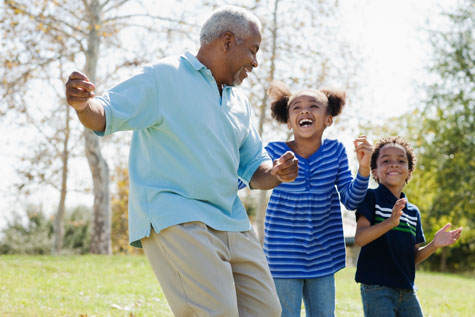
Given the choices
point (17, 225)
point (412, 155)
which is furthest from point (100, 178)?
point (412, 155)

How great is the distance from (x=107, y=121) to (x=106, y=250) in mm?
13880

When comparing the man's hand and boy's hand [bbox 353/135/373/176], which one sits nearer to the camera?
the man's hand

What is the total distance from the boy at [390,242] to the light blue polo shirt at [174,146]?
127 centimetres

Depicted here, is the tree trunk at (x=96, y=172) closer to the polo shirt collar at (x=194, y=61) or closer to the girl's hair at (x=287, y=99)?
the girl's hair at (x=287, y=99)

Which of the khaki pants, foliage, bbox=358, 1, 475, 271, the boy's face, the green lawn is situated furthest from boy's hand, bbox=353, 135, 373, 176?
foliage, bbox=358, 1, 475, 271

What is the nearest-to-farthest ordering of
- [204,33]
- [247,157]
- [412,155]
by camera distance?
[204,33] → [247,157] → [412,155]

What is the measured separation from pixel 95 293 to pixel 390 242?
4.48m

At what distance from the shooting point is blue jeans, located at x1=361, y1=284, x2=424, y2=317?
3.78 m

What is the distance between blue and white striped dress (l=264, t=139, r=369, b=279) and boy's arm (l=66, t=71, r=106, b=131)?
1800 millimetres

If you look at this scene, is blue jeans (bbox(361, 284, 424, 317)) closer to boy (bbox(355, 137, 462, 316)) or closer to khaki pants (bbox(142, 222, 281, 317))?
boy (bbox(355, 137, 462, 316))

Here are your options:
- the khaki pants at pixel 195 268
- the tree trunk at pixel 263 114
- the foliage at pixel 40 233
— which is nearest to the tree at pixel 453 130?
the tree trunk at pixel 263 114

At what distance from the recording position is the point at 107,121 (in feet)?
8.23

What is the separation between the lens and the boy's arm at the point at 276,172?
2934 millimetres

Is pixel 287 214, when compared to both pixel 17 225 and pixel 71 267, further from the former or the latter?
pixel 17 225
